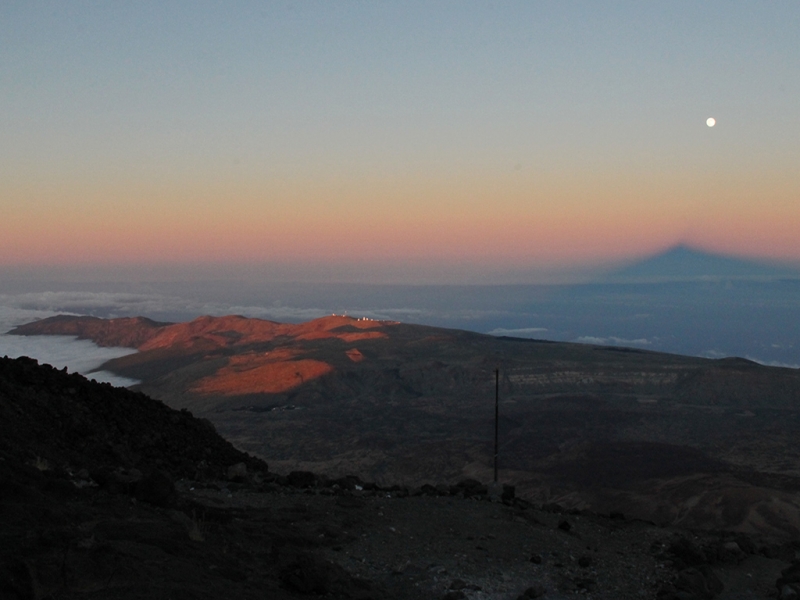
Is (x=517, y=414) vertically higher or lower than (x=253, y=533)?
lower

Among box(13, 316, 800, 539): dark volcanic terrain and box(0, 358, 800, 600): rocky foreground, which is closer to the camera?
box(0, 358, 800, 600): rocky foreground

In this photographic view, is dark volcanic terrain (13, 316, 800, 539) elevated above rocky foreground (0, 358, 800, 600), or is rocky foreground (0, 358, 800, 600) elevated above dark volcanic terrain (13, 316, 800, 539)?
rocky foreground (0, 358, 800, 600)

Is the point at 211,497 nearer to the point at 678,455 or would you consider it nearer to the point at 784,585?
the point at 784,585

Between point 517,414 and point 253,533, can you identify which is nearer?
point 253,533

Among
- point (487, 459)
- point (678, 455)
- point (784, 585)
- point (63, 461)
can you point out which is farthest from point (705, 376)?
point (63, 461)
